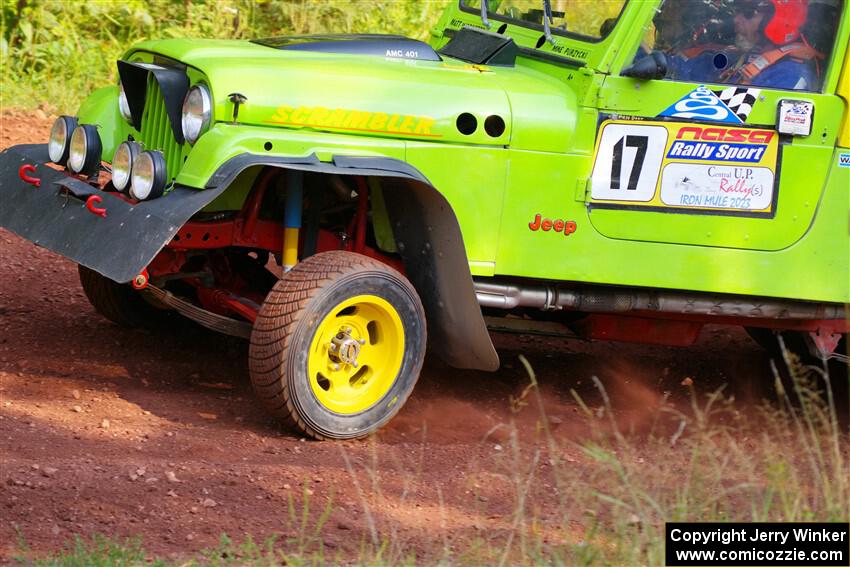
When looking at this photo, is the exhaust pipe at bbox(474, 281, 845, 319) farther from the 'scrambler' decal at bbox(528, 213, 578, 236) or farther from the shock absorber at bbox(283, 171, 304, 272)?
the shock absorber at bbox(283, 171, 304, 272)

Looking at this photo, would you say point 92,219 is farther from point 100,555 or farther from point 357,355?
point 100,555

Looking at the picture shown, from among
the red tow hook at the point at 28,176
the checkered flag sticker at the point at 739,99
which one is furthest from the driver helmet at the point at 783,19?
the red tow hook at the point at 28,176

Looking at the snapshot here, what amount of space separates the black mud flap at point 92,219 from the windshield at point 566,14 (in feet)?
5.84

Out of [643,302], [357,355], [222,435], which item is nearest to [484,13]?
[643,302]

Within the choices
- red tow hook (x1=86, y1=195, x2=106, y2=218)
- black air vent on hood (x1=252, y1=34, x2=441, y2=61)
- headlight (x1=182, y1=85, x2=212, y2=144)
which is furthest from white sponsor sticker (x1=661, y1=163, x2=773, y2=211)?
red tow hook (x1=86, y1=195, x2=106, y2=218)

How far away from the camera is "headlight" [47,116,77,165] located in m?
4.66

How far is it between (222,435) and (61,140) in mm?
1383

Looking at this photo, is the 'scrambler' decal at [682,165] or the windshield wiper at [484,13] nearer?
the 'scrambler' decal at [682,165]

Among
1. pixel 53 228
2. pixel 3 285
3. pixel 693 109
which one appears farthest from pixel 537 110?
pixel 3 285

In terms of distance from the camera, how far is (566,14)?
200 inches

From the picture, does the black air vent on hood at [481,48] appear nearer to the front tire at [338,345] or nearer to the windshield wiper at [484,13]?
the windshield wiper at [484,13]

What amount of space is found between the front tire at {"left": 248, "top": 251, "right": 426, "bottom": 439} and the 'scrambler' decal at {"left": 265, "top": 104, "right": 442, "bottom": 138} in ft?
1.55

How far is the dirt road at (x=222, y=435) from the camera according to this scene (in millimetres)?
3562

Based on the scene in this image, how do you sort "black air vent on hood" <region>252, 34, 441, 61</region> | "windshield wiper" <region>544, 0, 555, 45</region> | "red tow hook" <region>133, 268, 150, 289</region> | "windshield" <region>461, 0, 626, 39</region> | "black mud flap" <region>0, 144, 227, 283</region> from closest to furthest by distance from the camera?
"black mud flap" <region>0, 144, 227, 283</region>
"red tow hook" <region>133, 268, 150, 289</region>
"black air vent on hood" <region>252, 34, 441, 61</region>
"windshield" <region>461, 0, 626, 39</region>
"windshield wiper" <region>544, 0, 555, 45</region>
